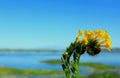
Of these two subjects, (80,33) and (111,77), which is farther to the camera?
(111,77)

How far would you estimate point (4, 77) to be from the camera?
Result: 128ft

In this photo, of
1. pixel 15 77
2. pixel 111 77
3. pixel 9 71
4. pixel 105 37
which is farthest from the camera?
pixel 9 71

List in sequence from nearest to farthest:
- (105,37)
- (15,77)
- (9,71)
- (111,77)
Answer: (105,37) < (111,77) < (15,77) < (9,71)

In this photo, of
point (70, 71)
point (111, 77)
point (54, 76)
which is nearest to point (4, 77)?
point (54, 76)

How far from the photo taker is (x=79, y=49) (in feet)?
11.9

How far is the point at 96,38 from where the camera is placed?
363 centimetres

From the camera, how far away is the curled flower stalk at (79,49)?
142 inches

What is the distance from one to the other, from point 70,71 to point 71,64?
2.7 inches

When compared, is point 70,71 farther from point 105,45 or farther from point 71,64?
point 105,45

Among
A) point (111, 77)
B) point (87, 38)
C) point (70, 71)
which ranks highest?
point (111, 77)

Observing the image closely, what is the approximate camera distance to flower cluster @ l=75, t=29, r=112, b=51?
11.6 feet

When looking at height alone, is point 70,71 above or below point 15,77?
below

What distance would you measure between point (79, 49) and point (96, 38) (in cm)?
18

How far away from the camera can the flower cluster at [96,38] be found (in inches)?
139
